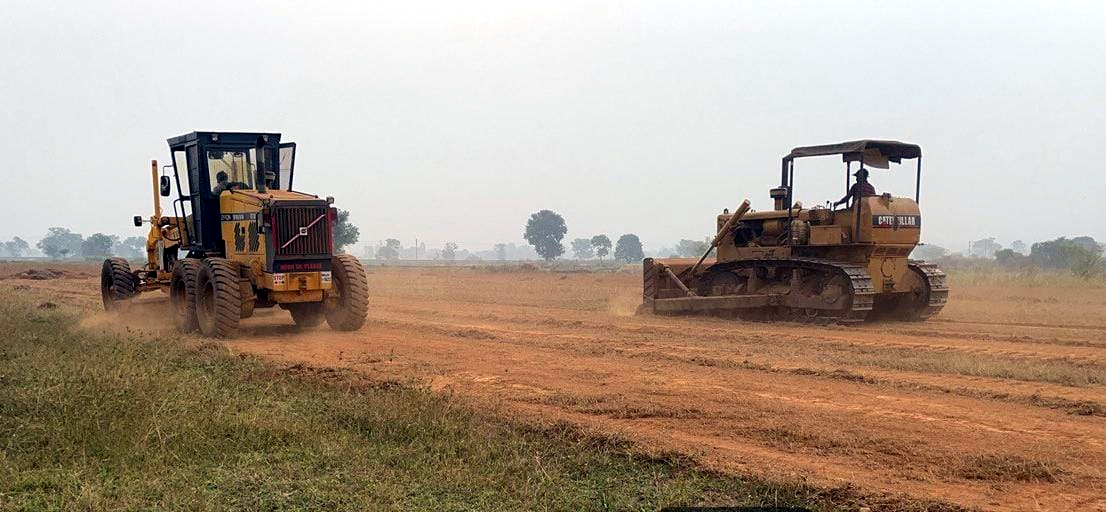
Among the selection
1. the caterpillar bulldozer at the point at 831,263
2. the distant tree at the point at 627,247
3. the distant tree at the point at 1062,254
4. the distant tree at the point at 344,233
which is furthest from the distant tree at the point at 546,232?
the caterpillar bulldozer at the point at 831,263

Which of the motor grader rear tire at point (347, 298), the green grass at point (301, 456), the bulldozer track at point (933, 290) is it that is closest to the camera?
the green grass at point (301, 456)

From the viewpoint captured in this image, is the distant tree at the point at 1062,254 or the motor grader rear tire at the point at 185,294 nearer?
the motor grader rear tire at the point at 185,294

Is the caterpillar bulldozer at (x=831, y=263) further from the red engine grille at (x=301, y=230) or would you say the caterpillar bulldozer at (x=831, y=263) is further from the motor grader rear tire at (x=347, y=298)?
the red engine grille at (x=301, y=230)

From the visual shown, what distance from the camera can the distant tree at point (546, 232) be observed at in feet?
445

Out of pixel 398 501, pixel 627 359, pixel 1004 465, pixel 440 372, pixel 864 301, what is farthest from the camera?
pixel 864 301

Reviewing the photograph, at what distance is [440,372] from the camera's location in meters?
9.76

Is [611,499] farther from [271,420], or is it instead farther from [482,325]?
[482,325]

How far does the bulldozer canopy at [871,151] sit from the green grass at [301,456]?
1059 cm

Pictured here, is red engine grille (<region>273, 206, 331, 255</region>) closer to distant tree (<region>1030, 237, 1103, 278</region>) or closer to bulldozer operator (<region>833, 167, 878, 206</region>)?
bulldozer operator (<region>833, 167, 878, 206</region>)

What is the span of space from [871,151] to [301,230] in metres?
10.4

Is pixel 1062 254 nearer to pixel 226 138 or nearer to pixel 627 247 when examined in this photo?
pixel 226 138

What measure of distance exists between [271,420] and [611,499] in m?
3.15

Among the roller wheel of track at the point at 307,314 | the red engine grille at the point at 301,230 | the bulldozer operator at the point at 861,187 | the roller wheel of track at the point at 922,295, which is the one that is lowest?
the roller wheel of track at the point at 307,314

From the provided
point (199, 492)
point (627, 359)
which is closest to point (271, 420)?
point (199, 492)
